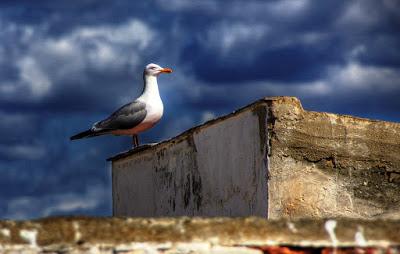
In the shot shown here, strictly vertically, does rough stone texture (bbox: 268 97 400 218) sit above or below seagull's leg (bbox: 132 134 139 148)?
below

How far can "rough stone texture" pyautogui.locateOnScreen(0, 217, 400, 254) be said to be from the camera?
443 centimetres

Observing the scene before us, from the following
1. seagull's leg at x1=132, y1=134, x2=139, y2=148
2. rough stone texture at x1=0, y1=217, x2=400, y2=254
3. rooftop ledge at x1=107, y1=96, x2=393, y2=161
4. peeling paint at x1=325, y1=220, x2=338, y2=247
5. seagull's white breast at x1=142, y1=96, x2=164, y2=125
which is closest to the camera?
rough stone texture at x1=0, y1=217, x2=400, y2=254

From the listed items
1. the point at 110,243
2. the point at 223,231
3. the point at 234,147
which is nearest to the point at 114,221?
the point at 110,243

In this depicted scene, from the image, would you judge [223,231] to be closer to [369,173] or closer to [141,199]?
[369,173]

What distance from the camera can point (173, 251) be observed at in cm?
451

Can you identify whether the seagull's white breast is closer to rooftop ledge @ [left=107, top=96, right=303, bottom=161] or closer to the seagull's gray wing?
the seagull's gray wing

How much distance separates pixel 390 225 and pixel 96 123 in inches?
377

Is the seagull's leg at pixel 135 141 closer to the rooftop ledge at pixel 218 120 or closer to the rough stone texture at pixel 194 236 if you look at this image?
the rooftop ledge at pixel 218 120

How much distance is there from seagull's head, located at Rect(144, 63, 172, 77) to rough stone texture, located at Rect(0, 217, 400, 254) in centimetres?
922

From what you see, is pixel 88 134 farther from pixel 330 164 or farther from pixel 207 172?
pixel 330 164

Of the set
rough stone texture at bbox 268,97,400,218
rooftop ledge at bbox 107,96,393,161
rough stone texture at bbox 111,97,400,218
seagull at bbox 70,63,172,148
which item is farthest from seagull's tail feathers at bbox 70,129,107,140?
rough stone texture at bbox 268,97,400,218

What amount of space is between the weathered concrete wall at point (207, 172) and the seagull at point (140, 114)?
466 mm

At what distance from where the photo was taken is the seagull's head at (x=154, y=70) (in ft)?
45.3

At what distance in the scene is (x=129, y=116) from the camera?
1331 centimetres
